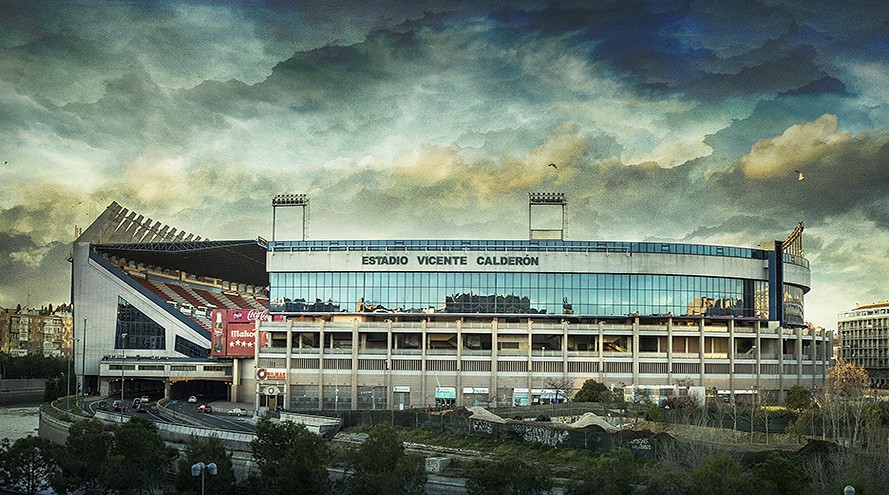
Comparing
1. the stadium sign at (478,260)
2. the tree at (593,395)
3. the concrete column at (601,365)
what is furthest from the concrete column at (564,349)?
the tree at (593,395)

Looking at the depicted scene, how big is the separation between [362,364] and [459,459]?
52.5m

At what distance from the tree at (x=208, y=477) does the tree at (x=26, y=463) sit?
12.6 m

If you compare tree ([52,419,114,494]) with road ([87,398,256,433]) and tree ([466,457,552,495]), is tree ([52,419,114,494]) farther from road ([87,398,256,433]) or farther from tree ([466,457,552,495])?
tree ([466,457,552,495])

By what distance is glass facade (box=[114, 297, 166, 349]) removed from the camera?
468 ft

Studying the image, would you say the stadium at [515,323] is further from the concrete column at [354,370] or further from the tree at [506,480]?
the tree at [506,480]

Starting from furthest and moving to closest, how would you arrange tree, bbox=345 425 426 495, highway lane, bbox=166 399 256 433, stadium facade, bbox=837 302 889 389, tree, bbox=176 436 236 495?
stadium facade, bbox=837 302 889 389, highway lane, bbox=166 399 256 433, tree, bbox=176 436 236 495, tree, bbox=345 425 426 495

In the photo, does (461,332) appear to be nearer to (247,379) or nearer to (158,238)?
(247,379)

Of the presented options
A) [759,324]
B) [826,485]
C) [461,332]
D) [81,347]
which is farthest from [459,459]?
[81,347]

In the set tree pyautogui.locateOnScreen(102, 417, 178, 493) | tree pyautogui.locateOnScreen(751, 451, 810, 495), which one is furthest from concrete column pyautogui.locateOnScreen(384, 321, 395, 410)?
tree pyautogui.locateOnScreen(751, 451, 810, 495)

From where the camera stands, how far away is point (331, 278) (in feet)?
388

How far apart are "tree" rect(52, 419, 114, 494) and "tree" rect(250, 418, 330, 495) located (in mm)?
11055

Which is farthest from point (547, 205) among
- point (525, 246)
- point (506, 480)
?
point (506, 480)

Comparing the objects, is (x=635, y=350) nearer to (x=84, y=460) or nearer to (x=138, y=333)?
(x=84, y=460)

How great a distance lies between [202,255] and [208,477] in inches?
4338
